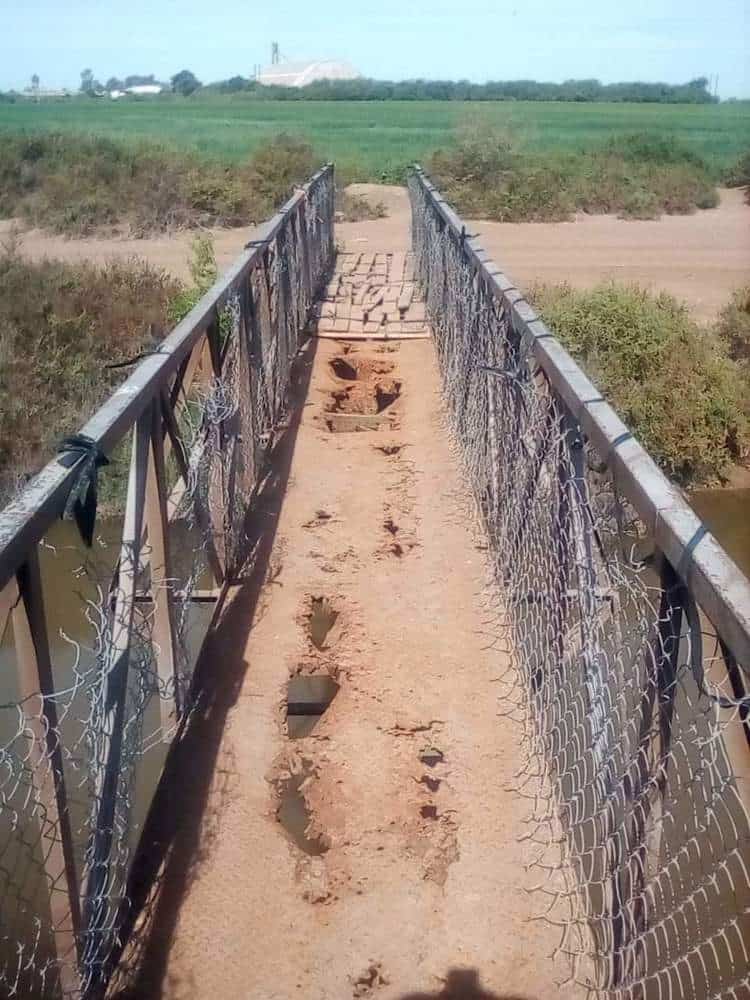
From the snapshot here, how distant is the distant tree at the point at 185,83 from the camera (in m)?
168

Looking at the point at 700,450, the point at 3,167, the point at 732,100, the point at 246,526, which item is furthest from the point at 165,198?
the point at 732,100

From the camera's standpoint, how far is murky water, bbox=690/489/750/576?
10180 millimetres

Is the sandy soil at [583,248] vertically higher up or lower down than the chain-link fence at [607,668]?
lower down

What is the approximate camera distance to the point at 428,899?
129 inches

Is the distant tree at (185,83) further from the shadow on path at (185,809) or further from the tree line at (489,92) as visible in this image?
the shadow on path at (185,809)

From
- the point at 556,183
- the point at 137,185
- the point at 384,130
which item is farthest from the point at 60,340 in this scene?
the point at 384,130

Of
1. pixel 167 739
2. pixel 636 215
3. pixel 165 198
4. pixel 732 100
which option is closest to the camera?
pixel 167 739

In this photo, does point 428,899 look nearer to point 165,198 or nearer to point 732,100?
point 165,198

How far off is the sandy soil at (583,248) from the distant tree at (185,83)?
14962cm

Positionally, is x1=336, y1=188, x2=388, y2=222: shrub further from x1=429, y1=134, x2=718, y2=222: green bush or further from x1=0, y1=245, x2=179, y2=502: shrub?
x1=0, y1=245, x2=179, y2=502: shrub

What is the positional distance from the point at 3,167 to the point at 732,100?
133577mm

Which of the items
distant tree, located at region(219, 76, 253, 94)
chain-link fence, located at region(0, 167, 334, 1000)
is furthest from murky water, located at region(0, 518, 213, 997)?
distant tree, located at region(219, 76, 253, 94)

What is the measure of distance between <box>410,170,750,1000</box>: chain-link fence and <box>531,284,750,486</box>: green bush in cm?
601

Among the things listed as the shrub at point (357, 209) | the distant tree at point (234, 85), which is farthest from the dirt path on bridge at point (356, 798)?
the distant tree at point (234, 85)
